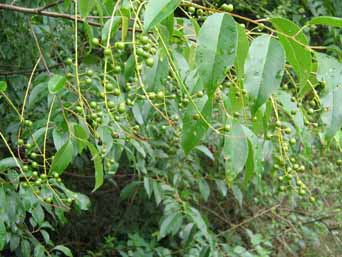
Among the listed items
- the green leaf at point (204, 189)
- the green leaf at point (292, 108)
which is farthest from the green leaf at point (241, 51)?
the green leaf at point (204, 189)

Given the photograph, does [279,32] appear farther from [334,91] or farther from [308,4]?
[308,4]

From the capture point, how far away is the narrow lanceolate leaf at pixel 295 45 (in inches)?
31.4

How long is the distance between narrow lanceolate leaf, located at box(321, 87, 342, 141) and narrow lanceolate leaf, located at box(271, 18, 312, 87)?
101 mm

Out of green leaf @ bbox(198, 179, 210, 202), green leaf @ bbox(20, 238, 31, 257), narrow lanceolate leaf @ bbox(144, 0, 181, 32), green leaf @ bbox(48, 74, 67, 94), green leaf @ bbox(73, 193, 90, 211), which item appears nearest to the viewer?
narrow lanceolate leaf @ bbox(144, 0, 181, 32)

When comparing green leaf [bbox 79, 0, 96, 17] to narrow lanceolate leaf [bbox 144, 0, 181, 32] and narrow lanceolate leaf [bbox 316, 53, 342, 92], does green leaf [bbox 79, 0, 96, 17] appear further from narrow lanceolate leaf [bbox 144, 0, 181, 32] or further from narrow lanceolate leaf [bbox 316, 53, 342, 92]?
narrow lanceolate leaf [bbox 316, 53, 342, 92]

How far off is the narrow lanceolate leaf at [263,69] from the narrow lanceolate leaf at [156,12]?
0.48 ft

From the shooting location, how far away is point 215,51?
723 millimetres

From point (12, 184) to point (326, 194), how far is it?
2406 millimetres

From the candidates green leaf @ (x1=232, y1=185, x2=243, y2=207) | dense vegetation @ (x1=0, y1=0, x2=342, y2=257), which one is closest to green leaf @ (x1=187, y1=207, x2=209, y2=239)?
dense vegetation @ (x1=0, y1=0, x2=342, y2=257)

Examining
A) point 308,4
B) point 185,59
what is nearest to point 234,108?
point 185,59

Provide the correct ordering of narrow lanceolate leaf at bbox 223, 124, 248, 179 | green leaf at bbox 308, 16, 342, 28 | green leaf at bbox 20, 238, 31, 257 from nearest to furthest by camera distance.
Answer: green leaf at bbox 308, 16, 342, 28
narrow lanceolate leaf at bbox 223, 124, 248, 179
green leaf at bbox 20, 238, 31, 257

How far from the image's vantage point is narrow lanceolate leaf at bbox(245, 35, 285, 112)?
2.46ft

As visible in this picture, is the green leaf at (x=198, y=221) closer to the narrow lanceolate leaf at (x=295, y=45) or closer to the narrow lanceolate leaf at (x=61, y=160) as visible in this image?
the narrow lanceolate leaf at (x=61, y=160)

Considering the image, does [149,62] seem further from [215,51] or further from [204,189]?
[204,189]
